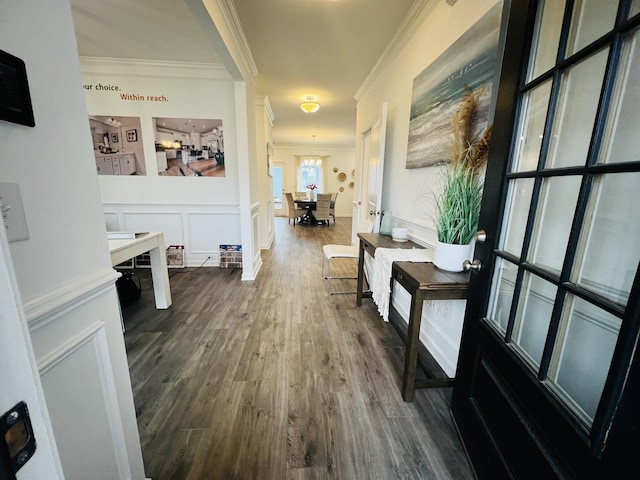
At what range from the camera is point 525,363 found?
2.80 ft

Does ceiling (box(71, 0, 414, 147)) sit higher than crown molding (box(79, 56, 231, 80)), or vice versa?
ceiling (box(71, 0, 414, 147))

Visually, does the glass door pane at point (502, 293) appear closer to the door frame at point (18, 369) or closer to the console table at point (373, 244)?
the console table at point (373, 244)

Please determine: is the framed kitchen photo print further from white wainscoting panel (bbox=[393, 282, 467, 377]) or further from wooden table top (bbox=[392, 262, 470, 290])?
white wainscoting panel (bbox=[393, 282, 467, 377])

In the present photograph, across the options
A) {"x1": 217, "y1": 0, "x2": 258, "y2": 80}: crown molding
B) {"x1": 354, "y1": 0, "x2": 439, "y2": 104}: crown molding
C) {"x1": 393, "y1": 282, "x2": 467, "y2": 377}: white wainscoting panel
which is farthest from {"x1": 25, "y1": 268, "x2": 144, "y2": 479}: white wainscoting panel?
{"x1": 354, "y1": 0, "x2": 439, "y2": 104}: crown molding

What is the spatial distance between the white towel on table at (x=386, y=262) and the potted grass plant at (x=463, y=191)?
227 millimetres

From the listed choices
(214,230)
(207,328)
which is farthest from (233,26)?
(207,328)

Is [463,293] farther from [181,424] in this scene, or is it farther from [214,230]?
[214,230]

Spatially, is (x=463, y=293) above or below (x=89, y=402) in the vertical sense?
above

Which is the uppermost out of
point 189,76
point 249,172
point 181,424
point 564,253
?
point 189,76

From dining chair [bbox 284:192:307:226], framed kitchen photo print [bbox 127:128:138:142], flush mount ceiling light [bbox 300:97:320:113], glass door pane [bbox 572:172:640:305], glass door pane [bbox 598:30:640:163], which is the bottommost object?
dining chair [bbox 284:192:307:226]

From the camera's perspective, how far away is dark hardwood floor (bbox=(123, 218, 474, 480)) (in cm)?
119

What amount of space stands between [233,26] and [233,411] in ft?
10.0

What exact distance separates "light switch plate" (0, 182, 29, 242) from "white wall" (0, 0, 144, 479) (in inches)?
0.7

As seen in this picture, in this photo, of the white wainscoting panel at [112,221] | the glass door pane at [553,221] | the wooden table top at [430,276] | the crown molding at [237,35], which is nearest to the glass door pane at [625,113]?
the glass door pane at [553,221]
